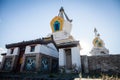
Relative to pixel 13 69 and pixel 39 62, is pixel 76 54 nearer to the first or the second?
pixel 39 62

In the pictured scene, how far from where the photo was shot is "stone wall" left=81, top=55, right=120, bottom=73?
12.1m

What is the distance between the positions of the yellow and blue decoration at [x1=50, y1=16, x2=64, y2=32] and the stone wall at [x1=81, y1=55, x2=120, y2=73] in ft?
32.4

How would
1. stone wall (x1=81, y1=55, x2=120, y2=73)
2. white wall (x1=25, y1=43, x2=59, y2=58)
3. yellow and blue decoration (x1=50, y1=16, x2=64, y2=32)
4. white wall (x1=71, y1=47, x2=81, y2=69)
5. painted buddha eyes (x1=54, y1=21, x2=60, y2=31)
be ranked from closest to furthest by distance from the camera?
stone wall (x1=81, y1=55, x2=120, y2=73)
white wall (x1=71, y1=47, x2=81, y2=69)
white wall (x1=25, y1=43, x2=59, y2=58)
yellow and blue decoration (x1=50, y1=16, x2=64, y2=32)
painted buddha eyes (x1=54, y1=21, x2=60, y2=31)

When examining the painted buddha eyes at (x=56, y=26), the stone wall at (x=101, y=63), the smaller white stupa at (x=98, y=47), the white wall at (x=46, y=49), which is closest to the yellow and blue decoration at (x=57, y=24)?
the painted buddha eyes at (x=56, y=26)

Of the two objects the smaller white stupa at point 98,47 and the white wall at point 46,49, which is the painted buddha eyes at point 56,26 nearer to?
the white wall at point 46,49

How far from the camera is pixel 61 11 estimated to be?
25859 mm

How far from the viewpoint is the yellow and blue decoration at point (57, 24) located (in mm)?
21016

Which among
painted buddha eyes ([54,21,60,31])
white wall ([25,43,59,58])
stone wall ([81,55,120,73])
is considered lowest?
stone wall ([81,55,120,73])

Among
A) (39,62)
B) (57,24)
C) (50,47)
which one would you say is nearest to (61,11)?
(57,24)

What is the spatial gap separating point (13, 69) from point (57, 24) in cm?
1253

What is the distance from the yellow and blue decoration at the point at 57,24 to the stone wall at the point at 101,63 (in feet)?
32.4

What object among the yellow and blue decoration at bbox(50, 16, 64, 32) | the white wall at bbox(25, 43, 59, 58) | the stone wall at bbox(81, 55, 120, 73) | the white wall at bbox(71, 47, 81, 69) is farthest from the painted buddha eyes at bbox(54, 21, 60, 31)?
the stone wall at bbox(81, 55, 120, 73)

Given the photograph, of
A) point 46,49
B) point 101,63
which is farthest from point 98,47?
point 46,49

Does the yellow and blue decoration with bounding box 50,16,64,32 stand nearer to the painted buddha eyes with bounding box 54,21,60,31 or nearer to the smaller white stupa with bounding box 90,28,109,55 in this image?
the painted buddha eyes with bounding box 54,21,60,31
